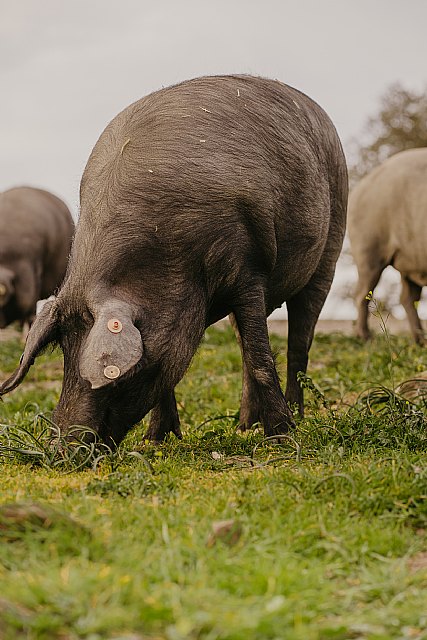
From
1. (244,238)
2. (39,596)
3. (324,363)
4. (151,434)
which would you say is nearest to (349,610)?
(39,596)

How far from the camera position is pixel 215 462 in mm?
4578

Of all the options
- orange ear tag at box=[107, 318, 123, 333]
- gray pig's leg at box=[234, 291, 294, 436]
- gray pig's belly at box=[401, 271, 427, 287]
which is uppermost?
orange ear tag at box=[107, 318, 123, 333]

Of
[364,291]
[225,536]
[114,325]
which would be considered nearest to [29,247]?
[364,291]

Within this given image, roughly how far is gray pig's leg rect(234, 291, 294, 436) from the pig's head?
0.71 metres

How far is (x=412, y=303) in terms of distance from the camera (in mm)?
12375

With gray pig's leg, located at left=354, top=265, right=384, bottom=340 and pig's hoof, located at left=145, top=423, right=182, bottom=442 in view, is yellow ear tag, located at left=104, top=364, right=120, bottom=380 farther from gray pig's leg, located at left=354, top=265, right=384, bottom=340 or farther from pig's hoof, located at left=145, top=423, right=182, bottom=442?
gray pig's leg, located at left=354, top=265, right=384, bottom=340

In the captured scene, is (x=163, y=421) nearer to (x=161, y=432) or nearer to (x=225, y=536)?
(x=161, y=432)

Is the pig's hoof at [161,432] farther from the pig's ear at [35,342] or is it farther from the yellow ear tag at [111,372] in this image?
the yellow ear tag at [111,372]

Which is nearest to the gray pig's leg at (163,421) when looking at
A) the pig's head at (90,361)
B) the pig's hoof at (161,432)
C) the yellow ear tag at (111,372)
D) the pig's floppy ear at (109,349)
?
the pig's hoof at (161,432)

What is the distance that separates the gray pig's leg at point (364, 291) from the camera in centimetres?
1201

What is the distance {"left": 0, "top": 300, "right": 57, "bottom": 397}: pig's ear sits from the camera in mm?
4738

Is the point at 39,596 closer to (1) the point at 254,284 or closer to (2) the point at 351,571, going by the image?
(2) the point at 351,571

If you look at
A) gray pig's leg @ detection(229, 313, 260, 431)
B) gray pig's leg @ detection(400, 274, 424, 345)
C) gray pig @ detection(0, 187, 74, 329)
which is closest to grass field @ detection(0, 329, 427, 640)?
gray pig's leg @ detection(229, 313, 260, 431)

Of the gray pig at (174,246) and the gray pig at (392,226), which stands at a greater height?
the gray pig at (174,246)
